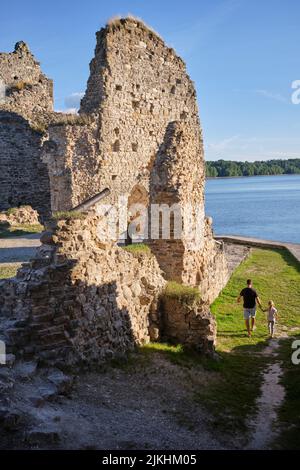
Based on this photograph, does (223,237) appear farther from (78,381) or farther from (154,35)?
(78,381)

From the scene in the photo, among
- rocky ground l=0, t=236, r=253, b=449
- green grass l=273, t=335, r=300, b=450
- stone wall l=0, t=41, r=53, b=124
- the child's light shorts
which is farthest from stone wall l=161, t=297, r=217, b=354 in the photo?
stone wall l=0, t=41, r=53, b=124

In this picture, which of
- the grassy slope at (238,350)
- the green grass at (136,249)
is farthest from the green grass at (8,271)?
the grassy slope at (238,350)

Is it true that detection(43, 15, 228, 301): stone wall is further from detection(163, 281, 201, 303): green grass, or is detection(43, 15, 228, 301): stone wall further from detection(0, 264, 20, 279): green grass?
detection(0, 264, 20, 279): green grass

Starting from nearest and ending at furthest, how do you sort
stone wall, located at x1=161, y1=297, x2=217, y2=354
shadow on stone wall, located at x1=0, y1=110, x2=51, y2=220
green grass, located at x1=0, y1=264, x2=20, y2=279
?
1. stone wall, located at x1=161, y1=297, x2=217, y2=354
2. green grass, located at x1=0, y1=264, x2=20, y2=279
3. shadow on stone wall, located at x1=0, y1=110, x2=51, y2=220

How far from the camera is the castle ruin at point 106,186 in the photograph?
7.46m

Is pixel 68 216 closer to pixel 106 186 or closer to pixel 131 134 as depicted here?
pixel 106 186

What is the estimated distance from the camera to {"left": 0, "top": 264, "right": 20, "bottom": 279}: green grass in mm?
9938

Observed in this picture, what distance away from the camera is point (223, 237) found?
2662cm

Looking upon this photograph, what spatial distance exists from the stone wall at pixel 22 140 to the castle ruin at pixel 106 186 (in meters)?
0.04

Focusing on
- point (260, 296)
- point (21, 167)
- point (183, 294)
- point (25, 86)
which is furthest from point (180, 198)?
point (25, 86)

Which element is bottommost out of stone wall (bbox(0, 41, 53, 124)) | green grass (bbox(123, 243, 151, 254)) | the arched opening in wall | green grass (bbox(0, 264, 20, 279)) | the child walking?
the child walking

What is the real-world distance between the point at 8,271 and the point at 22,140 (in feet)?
35.8

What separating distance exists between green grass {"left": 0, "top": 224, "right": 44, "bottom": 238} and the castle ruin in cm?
154
